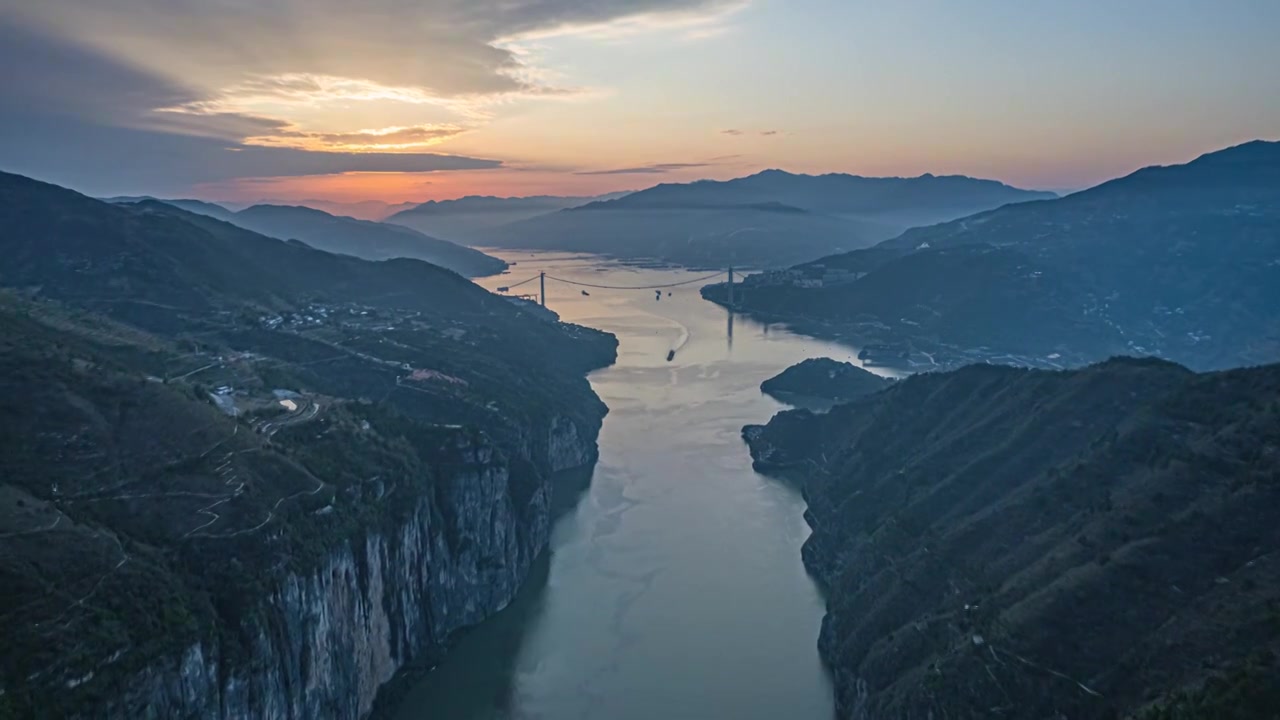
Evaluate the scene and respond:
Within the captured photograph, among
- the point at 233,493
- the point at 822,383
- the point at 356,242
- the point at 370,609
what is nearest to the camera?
the point at 233,493

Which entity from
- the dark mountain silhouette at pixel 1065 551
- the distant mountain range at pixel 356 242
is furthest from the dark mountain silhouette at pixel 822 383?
the distant mountain range at pixel 356 242

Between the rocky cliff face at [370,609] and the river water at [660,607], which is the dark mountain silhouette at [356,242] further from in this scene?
the rocky cliff face at [370,609]

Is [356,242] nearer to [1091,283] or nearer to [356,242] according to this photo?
[356,242]

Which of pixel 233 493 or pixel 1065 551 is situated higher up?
pixel 233 493

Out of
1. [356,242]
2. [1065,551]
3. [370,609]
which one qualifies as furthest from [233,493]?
[356,242]

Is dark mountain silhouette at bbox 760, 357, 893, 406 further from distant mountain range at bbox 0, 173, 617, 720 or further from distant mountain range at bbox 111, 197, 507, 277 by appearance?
distant mountain range at bbox 111, 197, 507, 277

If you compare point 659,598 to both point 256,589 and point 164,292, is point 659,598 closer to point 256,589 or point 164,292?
point 256,589
